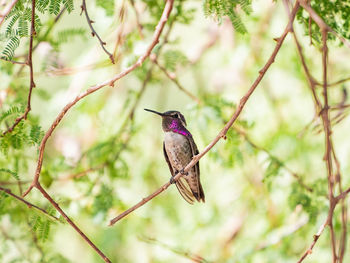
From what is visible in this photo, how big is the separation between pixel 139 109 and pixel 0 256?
248 cm

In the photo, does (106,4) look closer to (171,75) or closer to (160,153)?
(171,75)

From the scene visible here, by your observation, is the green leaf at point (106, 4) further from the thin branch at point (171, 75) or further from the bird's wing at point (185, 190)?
the bird's wing at point (185, 190)

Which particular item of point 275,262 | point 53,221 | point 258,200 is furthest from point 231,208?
point 53,221

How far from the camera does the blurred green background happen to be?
4.29 meters

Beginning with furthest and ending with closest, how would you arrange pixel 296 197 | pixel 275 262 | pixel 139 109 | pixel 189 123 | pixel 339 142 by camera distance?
pixel 139 109, pixel 339 142, pixel 275 262, pixel 189 123, pixel 296 197

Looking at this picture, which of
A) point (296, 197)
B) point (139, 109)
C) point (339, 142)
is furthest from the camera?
point (139, 109)

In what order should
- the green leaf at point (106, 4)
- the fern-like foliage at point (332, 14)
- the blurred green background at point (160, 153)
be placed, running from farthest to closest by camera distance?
the blurred green background at point (160, 153), the green leaf at point (106, 4), the fern-like foliage at point (332, 14)

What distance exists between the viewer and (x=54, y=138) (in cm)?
648

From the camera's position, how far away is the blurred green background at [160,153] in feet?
14.1

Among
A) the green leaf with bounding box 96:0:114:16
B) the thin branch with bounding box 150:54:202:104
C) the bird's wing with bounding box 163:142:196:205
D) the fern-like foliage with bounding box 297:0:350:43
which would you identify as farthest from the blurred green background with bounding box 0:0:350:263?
the fern-like foliage with bounding box 297:0:350:43

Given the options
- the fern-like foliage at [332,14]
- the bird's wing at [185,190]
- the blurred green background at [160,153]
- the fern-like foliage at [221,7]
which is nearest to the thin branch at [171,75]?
the blurred green background at [160,153]

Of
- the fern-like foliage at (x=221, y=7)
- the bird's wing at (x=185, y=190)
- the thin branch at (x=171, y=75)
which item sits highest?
the thin branch at (x=171, y=75)

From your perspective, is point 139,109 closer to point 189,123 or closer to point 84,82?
point 84,82

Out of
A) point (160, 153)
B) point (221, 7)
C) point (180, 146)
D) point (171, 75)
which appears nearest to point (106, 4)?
A: point (171, 75)
